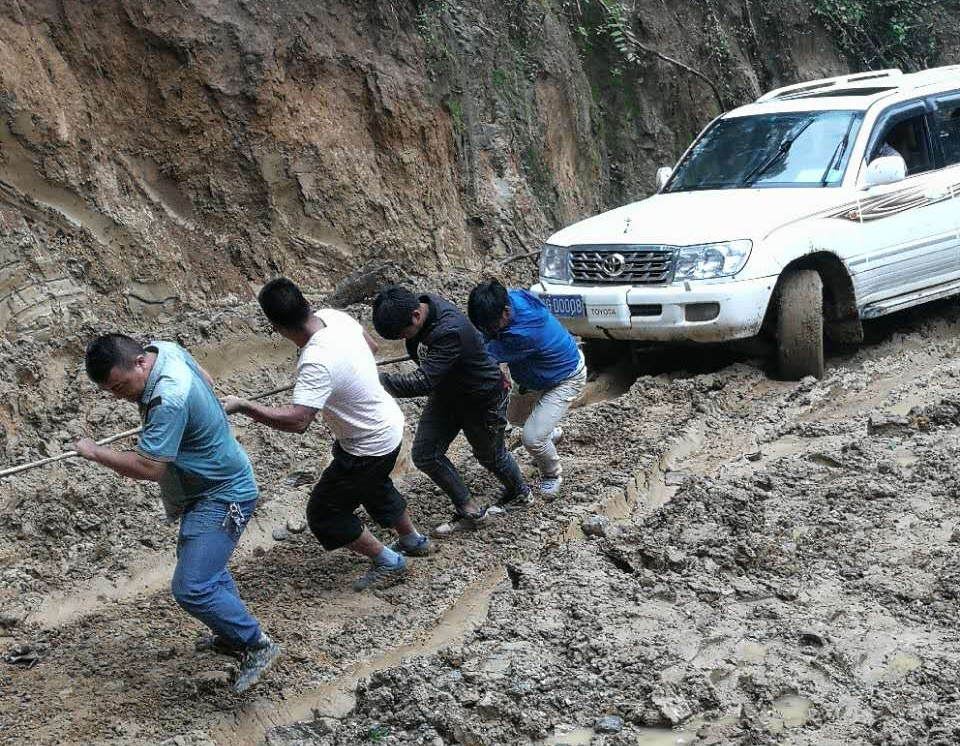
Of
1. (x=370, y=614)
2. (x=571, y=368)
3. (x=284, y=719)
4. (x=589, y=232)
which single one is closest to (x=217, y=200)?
(x=589, y=232)

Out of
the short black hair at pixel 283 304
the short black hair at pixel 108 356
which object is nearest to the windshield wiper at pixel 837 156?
the short black hair at pixel 283 304

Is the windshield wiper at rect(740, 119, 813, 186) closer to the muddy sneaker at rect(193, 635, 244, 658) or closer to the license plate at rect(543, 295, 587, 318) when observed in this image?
the license plate at rect(543, 295, 587, 318)

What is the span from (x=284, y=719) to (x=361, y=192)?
19.4ft

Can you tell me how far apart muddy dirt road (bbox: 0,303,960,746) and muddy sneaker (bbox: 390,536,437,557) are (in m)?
0.13

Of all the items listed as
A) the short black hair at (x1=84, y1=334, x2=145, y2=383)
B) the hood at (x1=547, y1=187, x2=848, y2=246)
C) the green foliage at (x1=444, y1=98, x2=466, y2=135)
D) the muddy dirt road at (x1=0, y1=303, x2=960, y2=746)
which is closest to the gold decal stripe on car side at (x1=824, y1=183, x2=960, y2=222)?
the hood at (x1=547, y1=187, x2=848, y2=246)

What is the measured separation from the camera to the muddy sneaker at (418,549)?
6.38 meters

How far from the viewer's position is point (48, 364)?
26.0 feet

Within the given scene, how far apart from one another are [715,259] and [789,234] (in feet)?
2.09

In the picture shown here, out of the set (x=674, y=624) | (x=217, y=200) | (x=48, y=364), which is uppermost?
(x=217, y=200)

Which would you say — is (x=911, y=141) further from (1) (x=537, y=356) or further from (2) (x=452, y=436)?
(2) (x=452, y=436)

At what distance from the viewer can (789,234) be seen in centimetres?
853

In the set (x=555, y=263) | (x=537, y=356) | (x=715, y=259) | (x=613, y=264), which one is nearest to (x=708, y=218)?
(x=715, y=259)

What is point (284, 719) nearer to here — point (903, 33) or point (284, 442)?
point (284, 442)

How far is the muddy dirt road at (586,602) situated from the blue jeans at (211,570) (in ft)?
1.05
